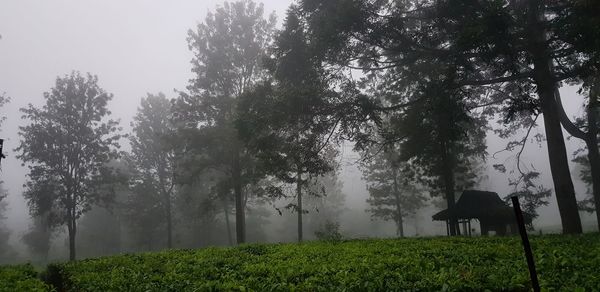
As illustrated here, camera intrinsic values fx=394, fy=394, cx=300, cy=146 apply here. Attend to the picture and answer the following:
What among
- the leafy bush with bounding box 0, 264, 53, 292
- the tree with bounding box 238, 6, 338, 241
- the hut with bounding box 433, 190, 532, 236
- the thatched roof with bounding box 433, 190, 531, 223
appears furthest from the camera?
the hut with bounding box 433, 190, 532, 236

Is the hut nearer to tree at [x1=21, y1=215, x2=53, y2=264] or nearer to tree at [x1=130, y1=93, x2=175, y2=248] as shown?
tree at [x1=130, y1=93, x2=175, y2=248]

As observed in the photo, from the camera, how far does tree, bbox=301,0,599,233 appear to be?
13.9m

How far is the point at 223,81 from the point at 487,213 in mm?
20850

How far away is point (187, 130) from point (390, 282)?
25489 millimetres

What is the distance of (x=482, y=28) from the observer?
Answer: 1340cm

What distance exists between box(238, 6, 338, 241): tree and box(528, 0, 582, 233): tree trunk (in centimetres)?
856

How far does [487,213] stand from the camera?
977 inches

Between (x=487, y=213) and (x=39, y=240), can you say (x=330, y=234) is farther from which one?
(x=39, y=240)

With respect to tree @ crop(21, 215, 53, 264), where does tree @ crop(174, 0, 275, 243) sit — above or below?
above

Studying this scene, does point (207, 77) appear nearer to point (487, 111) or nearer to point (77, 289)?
point (487, 111)

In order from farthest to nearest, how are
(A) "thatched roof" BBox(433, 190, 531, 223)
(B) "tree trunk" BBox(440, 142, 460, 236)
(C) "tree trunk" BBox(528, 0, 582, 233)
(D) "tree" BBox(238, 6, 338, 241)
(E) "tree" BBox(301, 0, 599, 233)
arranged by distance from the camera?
(A) "thatched roof" BBox(433, 190, 531, 223) < (B) "tree trunk" BBox(440, 142, 460, 236) < (D) "tree" BBox(238, 6, 338, 241) < (C) "tree trunk" BBox(528, 0, 582, 233) < (E) "tree" BBox(301, 0, 599, 233)

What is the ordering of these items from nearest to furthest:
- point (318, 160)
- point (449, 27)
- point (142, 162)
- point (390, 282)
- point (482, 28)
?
point (390, 282) < point (482, 28) < point (449, 27) < point (318, 160) < point (142, 162)

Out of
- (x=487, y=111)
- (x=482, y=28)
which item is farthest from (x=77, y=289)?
(x=487, y=111)

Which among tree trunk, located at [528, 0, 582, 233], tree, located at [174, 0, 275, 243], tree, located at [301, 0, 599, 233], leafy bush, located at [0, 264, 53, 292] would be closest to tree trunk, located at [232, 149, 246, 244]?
tree, located at [174, 0, 275, 243]
